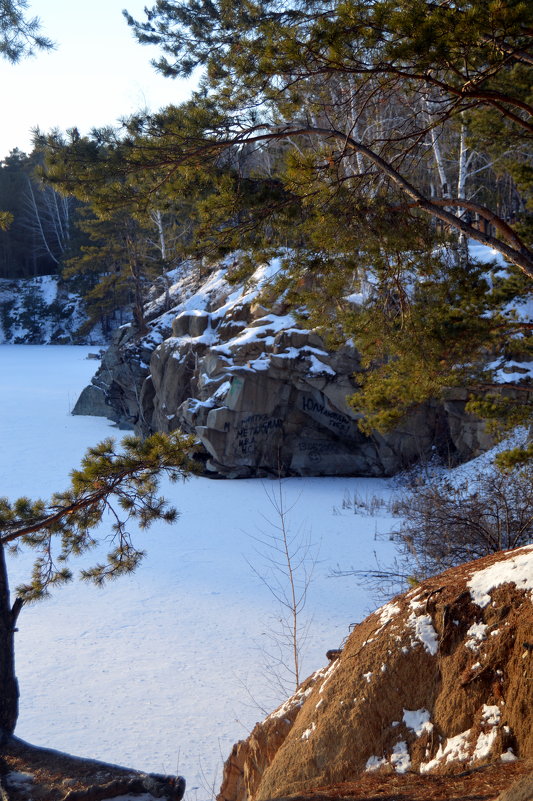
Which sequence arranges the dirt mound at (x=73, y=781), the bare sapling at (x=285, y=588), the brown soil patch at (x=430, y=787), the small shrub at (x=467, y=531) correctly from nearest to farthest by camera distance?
the brown soil patch at (x=430, y=787)
the dirt mound at (x=73, y=781)
the small shrub at (x=467, y=531)
the bare sapling at (x=285, y=588)

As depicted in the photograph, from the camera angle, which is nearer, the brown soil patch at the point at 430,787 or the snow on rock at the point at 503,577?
the brown soil patch at the point at 430,787

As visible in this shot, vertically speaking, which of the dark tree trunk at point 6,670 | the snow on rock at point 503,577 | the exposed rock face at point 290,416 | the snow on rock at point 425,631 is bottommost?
the dark tree trunk at point 6,670

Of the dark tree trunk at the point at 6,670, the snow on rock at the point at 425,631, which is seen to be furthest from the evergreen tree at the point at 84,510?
the snow on rock at the point at 425,631

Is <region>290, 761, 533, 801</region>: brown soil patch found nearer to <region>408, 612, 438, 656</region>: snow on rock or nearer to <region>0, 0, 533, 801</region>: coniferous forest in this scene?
<region>0, 0, 533, 801</region>: coniferous forest

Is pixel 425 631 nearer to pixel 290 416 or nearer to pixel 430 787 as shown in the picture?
pixel 430 787

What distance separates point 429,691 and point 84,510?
2.78 metres

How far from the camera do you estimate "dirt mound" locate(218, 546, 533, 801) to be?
11.4 ft

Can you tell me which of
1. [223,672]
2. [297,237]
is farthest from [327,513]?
[297,237]

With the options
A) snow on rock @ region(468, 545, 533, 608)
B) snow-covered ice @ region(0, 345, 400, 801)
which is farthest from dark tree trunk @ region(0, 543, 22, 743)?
snow on rock @ region(468, 545, 533, 608)

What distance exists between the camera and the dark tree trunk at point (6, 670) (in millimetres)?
4758

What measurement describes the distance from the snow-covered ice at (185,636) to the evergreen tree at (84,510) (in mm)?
1798

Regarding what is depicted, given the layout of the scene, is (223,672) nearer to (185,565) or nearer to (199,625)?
(199,625)

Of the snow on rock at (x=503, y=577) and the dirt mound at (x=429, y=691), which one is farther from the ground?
the snow on rock at (x=503, y=577)

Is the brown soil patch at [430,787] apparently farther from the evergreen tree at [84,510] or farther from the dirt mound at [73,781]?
the evergreen tree at [84,510]
